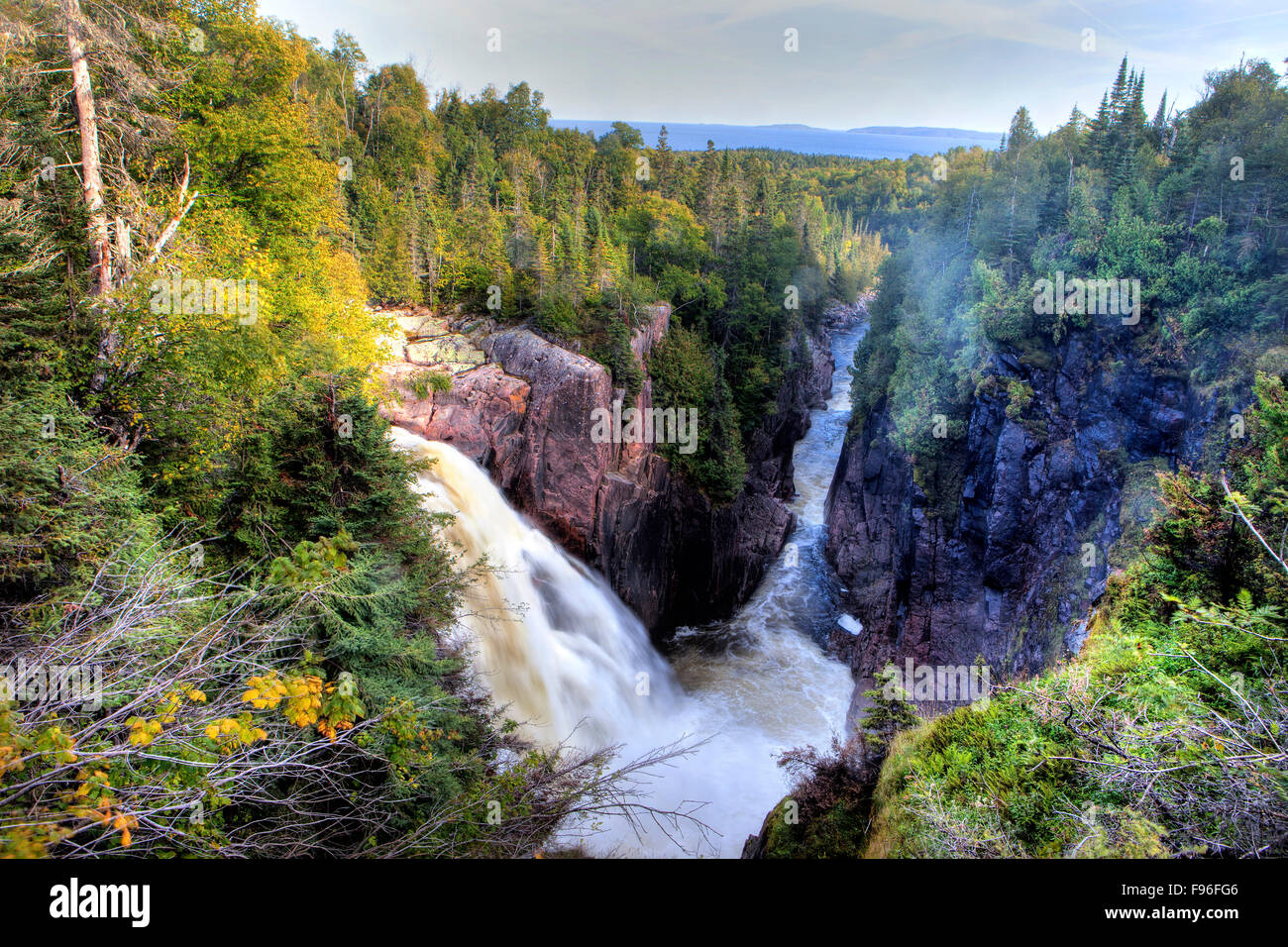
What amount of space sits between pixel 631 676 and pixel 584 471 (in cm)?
769

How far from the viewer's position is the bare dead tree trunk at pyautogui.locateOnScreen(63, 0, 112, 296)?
10852 mm

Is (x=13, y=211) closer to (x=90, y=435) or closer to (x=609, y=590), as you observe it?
(x=90, y=435)

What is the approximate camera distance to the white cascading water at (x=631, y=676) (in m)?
17.1

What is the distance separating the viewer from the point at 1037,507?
2097cm

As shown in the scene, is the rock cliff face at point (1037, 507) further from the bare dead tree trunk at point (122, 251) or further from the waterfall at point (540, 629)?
the bare dead tree trunk at point (122, 251)

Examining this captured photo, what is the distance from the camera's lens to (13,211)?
907cm

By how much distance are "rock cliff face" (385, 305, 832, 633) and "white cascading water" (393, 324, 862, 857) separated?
1.14m

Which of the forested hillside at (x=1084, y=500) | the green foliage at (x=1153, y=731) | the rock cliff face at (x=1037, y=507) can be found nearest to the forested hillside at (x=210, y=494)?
the green foliage at (x=1153, y=731)

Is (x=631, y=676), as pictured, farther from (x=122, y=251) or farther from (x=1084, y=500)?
(x=122, y=251)

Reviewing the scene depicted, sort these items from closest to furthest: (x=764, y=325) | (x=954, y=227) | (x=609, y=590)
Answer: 1. (x=609, y=590)
2. (x=954, y=227)
3. (x=764, y=325)

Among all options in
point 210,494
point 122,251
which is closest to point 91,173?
point 122,251
